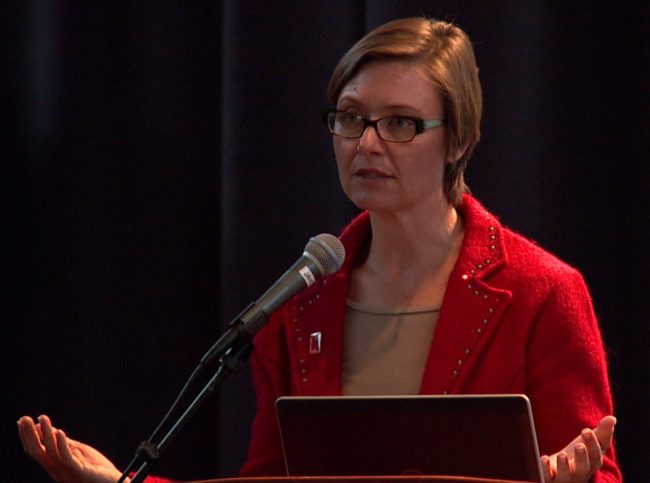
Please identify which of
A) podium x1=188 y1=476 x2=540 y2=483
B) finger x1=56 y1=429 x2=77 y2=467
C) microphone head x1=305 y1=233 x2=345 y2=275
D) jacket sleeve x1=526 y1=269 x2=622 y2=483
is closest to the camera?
podium x1=188 y1=476 x2=540 y2=483

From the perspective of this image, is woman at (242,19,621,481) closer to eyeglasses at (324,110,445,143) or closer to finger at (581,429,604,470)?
eyeglasses at (324,110,445,143)

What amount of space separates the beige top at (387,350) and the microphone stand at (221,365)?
1.80 feet

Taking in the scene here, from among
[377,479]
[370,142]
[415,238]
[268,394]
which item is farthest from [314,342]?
[377,479]

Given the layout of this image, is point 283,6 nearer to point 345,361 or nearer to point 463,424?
point 345,361

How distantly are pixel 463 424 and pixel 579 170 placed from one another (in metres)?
1.13

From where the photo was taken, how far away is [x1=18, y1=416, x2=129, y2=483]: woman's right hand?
5.95ft

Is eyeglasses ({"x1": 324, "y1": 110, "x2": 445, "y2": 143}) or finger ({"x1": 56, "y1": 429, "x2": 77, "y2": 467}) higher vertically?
eyeglasses ({"x1": 324, "y1": 110, "x2": 445, "y2": 143})

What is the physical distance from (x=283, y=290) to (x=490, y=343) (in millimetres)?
537

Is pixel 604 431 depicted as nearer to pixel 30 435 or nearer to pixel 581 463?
pixel 581 463

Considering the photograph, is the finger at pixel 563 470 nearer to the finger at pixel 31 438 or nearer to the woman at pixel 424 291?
the woman at pixel 424 291

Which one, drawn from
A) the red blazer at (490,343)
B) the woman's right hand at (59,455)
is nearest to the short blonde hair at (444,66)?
the red blazer at (490,343)

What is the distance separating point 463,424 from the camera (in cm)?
157

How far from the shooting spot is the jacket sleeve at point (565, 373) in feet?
6.35

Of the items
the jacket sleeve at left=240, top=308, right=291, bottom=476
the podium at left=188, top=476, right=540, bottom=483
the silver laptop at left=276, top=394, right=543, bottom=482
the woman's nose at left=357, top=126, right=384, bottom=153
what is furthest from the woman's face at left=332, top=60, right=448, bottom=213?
the podium at left=188, top=476, right=540, bottom=483
